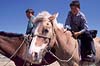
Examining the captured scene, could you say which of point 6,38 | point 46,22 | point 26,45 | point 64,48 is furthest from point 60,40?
point 6,38

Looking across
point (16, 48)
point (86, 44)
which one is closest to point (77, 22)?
point (86, 44)

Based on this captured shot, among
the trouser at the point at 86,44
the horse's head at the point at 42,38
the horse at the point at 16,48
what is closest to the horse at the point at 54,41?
the horse's head at the point at 42,38

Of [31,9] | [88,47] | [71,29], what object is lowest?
[88,47]

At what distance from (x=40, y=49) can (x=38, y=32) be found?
0.45 metres

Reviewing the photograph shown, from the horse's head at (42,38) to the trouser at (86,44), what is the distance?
1.12m

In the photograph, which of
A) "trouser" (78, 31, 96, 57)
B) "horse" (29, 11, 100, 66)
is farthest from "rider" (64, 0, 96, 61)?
"horse" (29, 11, 100, 66)

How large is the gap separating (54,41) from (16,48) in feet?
9.04

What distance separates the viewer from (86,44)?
8.54 meters

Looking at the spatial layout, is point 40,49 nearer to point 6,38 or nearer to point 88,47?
point 88,47

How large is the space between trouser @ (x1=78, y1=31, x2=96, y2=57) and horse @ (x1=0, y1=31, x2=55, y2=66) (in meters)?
1.75

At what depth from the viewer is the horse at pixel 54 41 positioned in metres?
7.31

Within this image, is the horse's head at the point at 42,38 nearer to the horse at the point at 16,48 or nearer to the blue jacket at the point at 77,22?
the blue jacket at the point at 77,22

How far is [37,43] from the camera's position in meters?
7.26

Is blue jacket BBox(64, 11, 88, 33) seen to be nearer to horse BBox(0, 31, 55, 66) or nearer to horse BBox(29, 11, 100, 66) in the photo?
horse BBox(29, 11, 100, 66)
